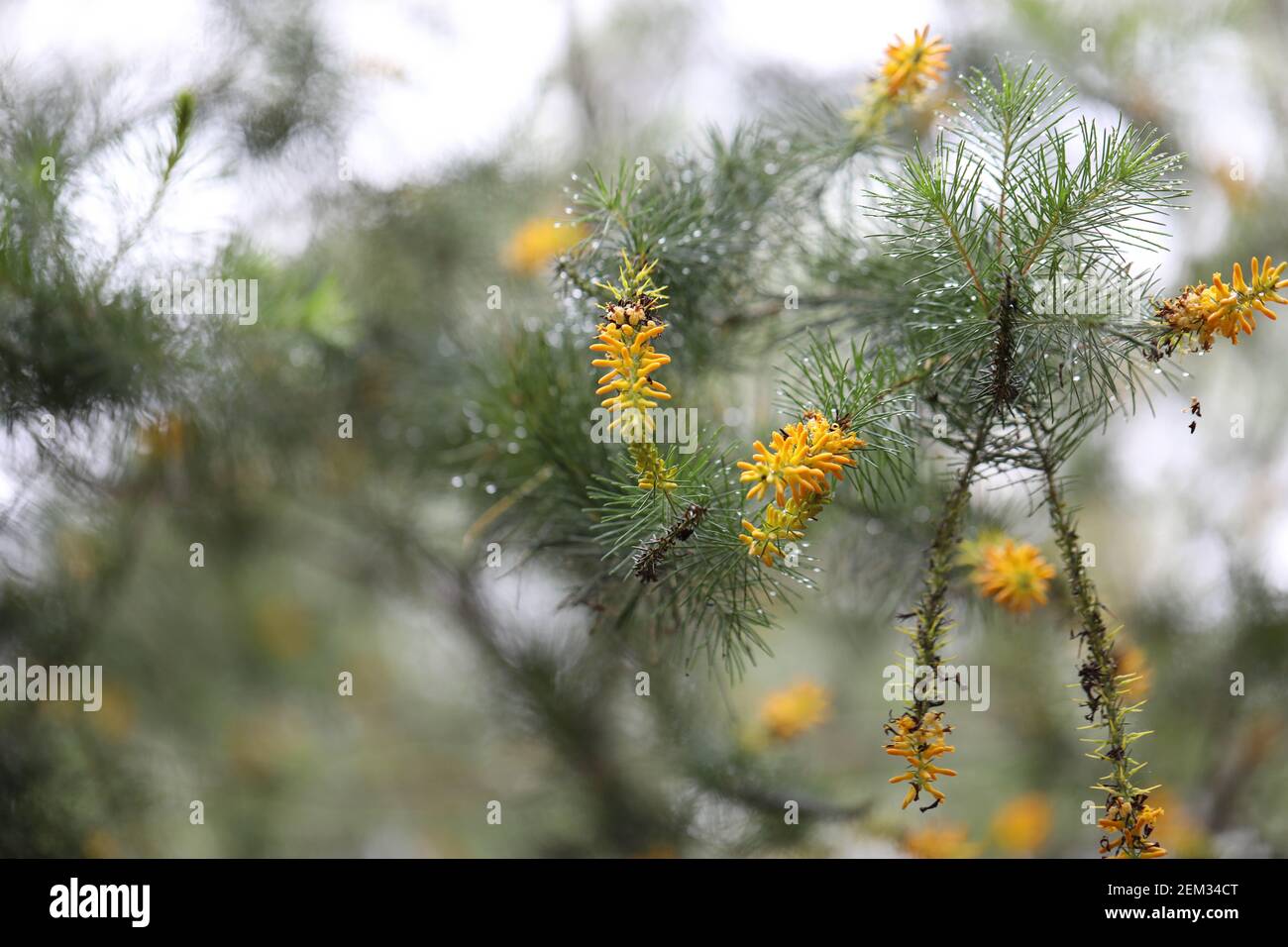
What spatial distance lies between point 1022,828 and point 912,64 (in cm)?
75

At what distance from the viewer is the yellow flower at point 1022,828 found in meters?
0.89

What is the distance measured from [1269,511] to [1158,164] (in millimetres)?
719

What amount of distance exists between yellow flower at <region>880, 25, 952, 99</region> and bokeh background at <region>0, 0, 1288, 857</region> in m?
0.12

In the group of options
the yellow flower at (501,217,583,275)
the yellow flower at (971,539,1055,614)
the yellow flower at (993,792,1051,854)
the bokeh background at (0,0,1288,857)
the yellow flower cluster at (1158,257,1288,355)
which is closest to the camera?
the yellow flower cluster at (1158,257,1288,355)

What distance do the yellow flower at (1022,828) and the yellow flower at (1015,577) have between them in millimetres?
510

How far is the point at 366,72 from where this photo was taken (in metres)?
0.78

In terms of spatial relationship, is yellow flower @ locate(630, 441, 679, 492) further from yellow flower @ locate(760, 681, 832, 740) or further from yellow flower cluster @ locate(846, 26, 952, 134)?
yellow flower @ locate(760, 681, 832, 740)

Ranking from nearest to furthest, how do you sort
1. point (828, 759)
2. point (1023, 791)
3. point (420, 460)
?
1. point (420, 460)
2. point (1023, 791)
3. point (828, 759)

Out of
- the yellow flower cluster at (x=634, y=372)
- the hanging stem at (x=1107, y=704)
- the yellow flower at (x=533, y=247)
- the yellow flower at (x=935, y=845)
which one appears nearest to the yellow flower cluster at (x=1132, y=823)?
the hanging stem at (x=1107, y=704)

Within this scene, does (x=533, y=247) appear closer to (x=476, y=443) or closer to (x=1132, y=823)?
(x=476, y=443)

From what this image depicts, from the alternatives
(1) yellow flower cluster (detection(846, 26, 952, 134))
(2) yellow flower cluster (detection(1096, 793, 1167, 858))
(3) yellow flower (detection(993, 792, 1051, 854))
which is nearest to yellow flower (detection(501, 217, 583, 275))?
(1) yellow flower cluster (detection(846, 26, 952, 134))

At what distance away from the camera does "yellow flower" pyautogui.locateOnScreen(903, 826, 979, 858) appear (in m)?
0.69
